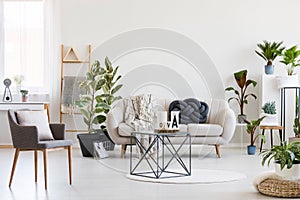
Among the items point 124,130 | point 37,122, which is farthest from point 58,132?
point 124,130

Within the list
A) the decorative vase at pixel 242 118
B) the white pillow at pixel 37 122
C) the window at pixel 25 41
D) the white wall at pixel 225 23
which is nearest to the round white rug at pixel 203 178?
the white pillow at pixel 37 122

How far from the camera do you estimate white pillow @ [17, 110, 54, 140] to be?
536 centimetres

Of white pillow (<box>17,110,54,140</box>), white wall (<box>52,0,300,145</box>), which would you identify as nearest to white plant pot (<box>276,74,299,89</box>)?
white wall (<box>52,0,300,145</box>)

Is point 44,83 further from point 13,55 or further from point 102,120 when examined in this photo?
point 102,120

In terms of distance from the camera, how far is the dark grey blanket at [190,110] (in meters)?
7.73

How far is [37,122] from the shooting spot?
540 centimetres

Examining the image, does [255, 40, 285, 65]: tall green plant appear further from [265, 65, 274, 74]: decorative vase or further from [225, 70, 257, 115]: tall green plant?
[225, 70, 257, 115]: tall green plant

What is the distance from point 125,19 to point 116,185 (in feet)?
14.3

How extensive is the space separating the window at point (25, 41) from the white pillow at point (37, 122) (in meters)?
3.68

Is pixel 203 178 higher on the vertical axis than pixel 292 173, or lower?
lower

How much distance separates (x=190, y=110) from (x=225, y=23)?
6.60ft

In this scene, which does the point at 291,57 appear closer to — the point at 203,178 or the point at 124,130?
the point at 124,130

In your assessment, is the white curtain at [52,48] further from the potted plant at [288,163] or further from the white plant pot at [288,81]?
the potted plant at [288,163]

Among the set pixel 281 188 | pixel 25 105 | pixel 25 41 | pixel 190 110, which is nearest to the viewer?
pixel 281 188
